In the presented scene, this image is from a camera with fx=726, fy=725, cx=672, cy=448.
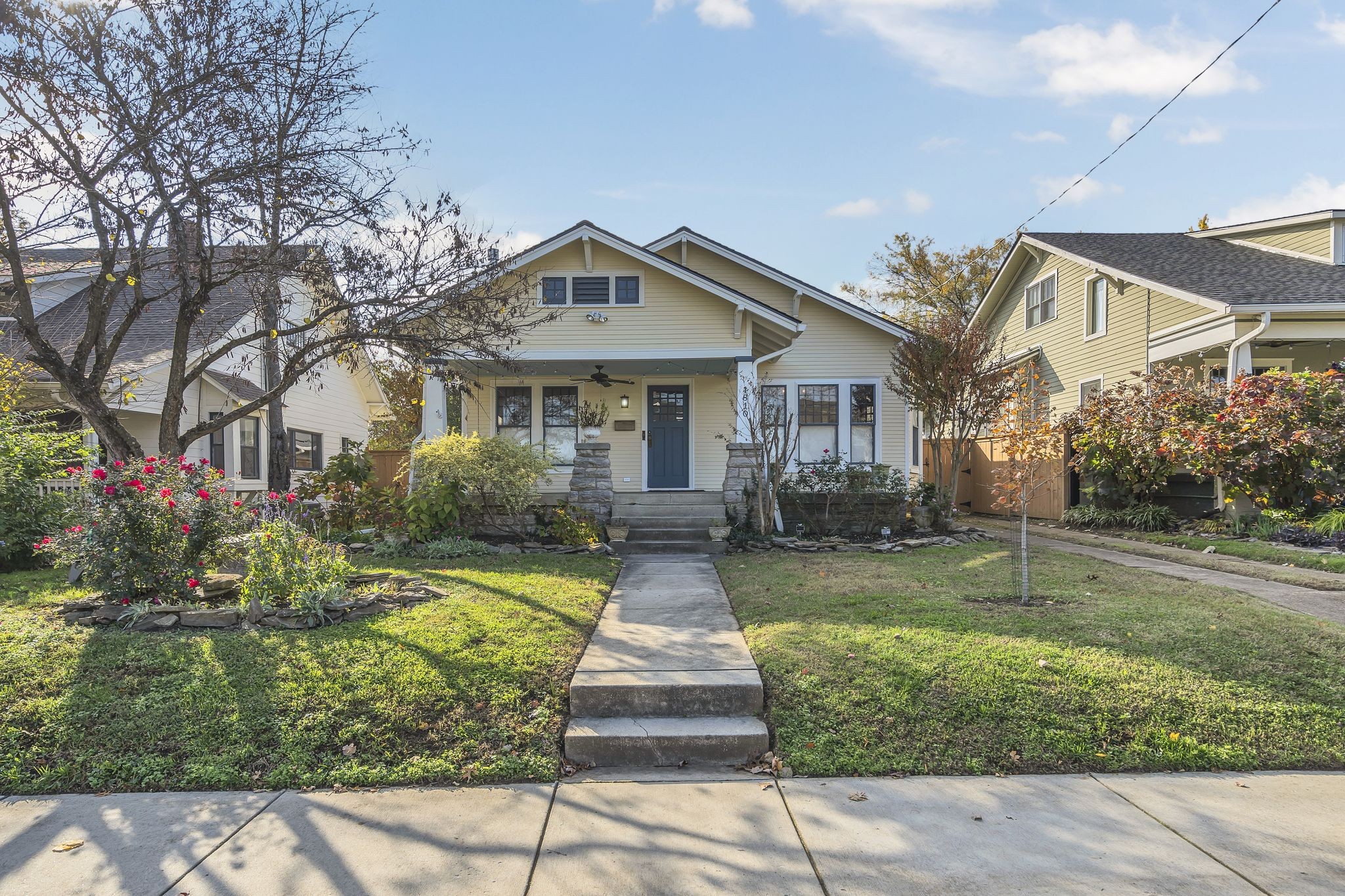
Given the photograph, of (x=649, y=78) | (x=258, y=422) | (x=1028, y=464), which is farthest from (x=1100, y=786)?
(x=258, y=422)

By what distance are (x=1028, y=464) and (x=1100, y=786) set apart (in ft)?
11.2

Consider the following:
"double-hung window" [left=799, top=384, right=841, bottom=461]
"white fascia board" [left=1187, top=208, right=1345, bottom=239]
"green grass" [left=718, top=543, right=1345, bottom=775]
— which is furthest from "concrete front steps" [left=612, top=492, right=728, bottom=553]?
"white fascia board" [left=1187, top=208, right=1345, bottom=239]

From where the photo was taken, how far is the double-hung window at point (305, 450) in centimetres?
1730

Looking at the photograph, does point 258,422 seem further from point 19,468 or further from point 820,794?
point 820,794

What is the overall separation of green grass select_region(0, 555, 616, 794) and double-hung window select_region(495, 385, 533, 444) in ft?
27.3

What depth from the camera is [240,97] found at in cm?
670

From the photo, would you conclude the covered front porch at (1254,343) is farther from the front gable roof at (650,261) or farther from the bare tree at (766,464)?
the bare tree at (766,464)

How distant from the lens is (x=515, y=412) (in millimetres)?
13844

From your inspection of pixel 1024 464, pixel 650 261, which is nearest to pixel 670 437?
pixel 650 261

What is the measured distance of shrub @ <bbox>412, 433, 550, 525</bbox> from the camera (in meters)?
10.1

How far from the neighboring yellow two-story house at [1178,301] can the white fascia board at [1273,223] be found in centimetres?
3


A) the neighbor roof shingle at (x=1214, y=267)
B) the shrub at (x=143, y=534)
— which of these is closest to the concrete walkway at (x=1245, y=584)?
the neighbor roof shingle at (x=1214, y=267)

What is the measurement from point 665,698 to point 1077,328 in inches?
653

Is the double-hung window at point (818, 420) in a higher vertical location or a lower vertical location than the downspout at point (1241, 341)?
lower
